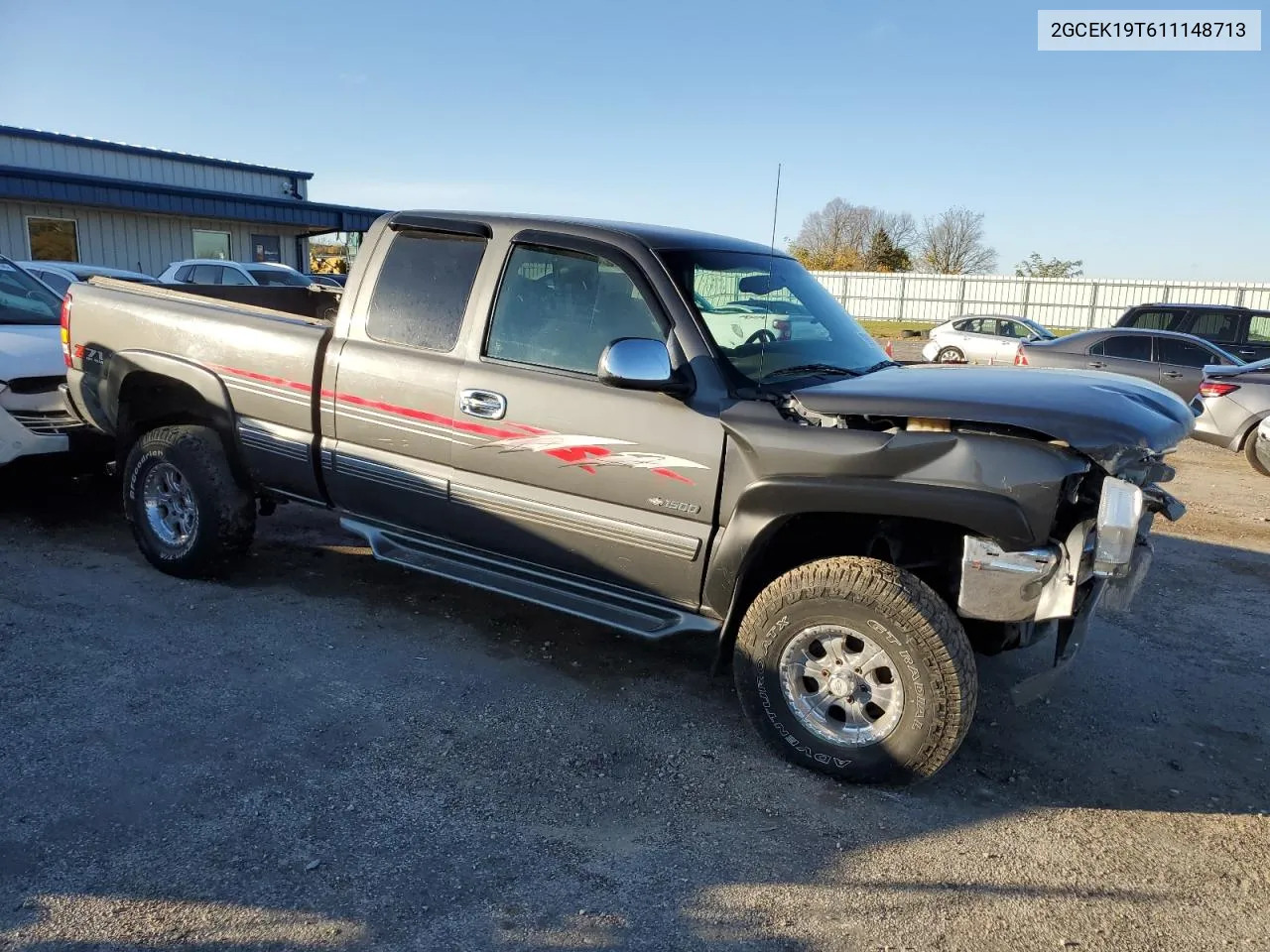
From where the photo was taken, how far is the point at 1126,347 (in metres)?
12.9

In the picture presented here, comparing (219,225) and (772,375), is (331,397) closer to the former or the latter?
(772,375)

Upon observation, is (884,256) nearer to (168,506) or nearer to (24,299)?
(24,299)

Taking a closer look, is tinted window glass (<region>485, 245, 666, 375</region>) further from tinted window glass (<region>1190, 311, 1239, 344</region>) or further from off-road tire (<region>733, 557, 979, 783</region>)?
tinted window glass (<region>1190, 311, 1239, 344</region>)

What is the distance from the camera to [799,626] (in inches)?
138

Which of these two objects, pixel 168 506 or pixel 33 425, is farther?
pixel 33 425

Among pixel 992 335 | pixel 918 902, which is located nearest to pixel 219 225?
pixel 992 335

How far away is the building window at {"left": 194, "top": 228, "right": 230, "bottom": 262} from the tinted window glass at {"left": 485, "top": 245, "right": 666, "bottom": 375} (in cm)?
2273

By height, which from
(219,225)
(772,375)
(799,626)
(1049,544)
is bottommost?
(799,626)

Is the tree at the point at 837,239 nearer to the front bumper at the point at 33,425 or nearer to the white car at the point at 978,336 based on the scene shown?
the white car at the point at 978,336

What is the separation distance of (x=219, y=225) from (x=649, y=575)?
962 inches

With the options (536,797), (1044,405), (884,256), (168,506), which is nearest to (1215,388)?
(1044,405)

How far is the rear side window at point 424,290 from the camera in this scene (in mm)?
4363

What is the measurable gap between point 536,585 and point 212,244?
78.3 ft

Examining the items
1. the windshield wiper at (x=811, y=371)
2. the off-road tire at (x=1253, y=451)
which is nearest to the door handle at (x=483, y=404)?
the windshield wiper at (x=811, y=371)
